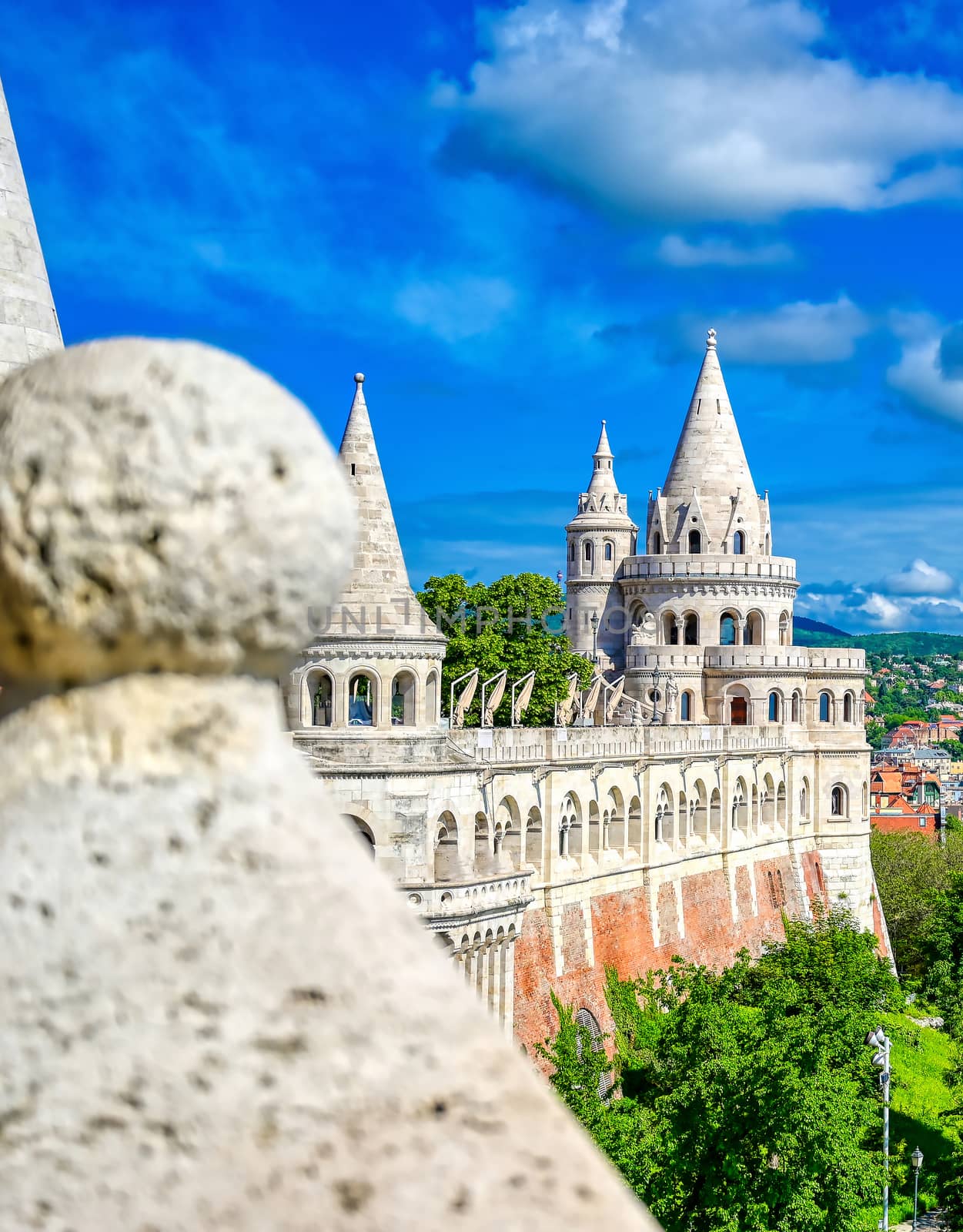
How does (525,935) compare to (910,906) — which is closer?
(525,935)

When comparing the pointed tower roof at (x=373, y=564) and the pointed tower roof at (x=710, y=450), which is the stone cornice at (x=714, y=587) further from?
the pointed tower roof at (x=373, y=564)

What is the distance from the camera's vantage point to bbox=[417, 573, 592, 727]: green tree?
4847cm

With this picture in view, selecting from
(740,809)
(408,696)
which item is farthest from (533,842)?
(740,809)

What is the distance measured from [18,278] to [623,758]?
2805cm

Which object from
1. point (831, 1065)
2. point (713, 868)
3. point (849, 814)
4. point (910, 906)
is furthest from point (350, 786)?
point (910, 906)

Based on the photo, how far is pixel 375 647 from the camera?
24.9 meters

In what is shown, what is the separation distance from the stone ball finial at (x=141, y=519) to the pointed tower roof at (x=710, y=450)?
5067 cm

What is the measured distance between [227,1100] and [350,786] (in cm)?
2176

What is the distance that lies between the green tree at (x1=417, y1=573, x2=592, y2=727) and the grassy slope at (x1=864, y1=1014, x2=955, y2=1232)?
1454 cm

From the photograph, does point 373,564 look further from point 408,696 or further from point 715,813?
point 715,813

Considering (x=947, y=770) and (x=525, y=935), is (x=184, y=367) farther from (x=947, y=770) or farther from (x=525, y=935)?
(x=947, y=770)

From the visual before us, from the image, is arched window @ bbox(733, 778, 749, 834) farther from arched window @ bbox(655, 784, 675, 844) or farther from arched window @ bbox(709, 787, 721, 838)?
arched window @ bbox(655, 784, 675, 844)

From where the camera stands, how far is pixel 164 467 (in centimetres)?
287

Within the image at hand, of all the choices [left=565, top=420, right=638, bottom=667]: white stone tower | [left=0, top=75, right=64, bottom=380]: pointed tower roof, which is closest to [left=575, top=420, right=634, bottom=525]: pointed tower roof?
[left=565, top=420, right=638, bottom=667]: white stone tower
